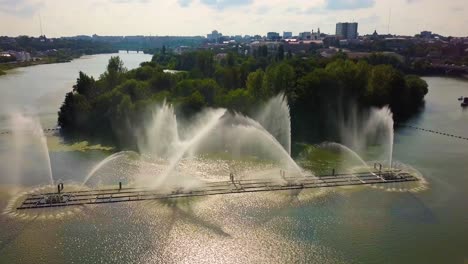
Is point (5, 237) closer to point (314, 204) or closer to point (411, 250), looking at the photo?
point (314, 204)

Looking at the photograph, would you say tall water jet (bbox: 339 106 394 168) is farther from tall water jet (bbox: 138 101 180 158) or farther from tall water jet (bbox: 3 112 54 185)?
tall water jet (bbox: 3 112 54 185)

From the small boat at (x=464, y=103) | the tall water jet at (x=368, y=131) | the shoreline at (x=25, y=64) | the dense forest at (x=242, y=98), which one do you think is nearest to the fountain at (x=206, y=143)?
the dense forest at (x=242, y=98)

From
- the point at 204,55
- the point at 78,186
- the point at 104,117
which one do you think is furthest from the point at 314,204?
the point at 204,55

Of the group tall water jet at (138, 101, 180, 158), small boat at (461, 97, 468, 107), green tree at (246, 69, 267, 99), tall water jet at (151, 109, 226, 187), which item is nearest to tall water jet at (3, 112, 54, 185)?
tall water jet at (151, 109, 226, 187)

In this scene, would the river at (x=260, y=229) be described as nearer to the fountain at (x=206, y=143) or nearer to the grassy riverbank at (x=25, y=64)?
the fountain at (x=206, y=143)

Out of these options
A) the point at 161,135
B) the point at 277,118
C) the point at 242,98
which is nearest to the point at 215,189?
the point at 161,135

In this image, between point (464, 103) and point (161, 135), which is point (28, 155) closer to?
point (161, 135)
